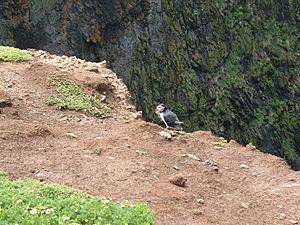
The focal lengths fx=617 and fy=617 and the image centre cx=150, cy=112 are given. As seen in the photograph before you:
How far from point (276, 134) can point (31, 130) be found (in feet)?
82.8

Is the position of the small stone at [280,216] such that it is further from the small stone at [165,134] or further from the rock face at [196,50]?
the rock face at [196,50]

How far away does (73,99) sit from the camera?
12.1 meters

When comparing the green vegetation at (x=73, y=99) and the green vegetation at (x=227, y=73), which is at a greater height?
the green vegetation at (x=73, y=99)

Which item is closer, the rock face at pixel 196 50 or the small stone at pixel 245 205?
the small stone at pixel 245 205

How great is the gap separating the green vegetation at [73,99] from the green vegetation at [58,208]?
4.60m

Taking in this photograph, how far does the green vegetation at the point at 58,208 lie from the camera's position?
241 inches

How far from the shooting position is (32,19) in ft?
91.5

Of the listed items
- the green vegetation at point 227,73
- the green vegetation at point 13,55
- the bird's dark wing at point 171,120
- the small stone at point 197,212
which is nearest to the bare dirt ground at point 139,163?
→ the small stone at point 197,212

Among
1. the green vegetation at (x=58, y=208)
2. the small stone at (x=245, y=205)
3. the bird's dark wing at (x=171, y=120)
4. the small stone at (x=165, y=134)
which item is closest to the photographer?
the green vegetation at (x=58, y=208)

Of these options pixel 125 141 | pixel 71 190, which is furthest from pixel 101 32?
pixel 71 190

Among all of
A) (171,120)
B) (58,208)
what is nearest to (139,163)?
(58,208)

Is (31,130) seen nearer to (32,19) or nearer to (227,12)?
(32,19)

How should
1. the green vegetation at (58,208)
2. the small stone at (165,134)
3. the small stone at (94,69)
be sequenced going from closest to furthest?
the green vegetation at (58,208), the small stone at (165,134), the small stone at (94,69)

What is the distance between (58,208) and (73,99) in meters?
5.80
